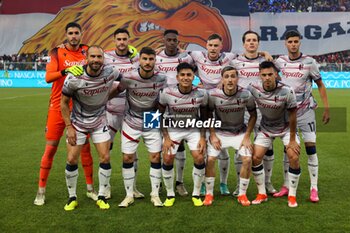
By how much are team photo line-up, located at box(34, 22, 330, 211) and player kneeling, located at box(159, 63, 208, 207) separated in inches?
0.5

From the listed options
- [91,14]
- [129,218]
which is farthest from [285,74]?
[91,14]

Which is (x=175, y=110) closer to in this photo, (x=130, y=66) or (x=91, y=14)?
(x=130, y=66)

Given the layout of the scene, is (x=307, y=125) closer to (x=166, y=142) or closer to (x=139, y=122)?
(x=166, y=142)

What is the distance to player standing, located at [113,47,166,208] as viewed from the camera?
17.4 ft

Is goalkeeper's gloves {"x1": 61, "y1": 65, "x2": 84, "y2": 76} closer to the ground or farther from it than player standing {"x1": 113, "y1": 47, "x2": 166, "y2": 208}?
farther from it

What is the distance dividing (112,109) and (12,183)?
2.02m

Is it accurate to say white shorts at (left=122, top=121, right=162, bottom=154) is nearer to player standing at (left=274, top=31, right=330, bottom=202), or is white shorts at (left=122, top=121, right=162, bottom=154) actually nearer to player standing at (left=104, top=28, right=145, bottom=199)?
player standing at (left=104, top=28, right=145, bottom=199)

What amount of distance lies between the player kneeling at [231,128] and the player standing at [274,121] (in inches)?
5.0

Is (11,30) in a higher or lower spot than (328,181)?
higher

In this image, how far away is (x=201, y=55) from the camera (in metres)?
6.05

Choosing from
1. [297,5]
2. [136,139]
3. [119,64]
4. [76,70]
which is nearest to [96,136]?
[136,139]

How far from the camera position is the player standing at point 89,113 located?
16.3 ft

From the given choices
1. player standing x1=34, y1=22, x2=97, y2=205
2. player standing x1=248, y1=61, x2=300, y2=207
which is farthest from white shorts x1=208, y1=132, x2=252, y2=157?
player standing x1=34, y1=22, x2=97, y2=205

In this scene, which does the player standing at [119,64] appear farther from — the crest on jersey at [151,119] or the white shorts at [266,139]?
the white shorts at [266,139]
